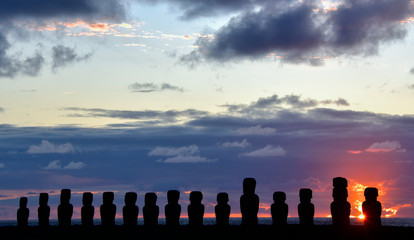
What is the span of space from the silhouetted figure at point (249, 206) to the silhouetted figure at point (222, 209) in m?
0.71

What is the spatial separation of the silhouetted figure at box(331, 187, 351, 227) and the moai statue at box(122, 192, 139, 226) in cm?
884

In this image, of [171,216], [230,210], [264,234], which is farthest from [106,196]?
[264,234]

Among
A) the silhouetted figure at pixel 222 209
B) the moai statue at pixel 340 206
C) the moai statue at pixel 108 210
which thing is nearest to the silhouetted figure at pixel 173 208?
the silhouetted figure at pixel 222 209

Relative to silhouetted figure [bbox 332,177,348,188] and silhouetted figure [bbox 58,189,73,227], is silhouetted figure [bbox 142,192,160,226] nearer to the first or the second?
silhouetted figure [bbox 58,189,73,227]

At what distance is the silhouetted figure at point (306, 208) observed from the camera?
82.8ft

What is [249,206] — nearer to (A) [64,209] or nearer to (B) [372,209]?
(B) [372,209]

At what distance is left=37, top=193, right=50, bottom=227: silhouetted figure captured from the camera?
32.9 m

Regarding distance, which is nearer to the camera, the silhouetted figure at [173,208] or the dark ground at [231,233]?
the dark ground at [231,233]

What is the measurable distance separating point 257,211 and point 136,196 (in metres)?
6.00

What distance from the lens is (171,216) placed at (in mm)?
26719

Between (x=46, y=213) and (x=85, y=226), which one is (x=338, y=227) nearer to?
(x=85, y=226)

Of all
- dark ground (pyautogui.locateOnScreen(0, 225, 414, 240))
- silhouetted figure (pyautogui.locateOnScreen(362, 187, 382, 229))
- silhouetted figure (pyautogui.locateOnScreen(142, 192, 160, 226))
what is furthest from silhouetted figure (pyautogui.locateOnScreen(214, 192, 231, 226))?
silhouetted figure (pyautogui.locateOnScreen(362, 187, 382, 229))

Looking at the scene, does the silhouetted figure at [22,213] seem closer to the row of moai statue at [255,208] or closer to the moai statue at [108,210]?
the moai statue at [108,210]

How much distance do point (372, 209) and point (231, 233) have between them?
5725mm
